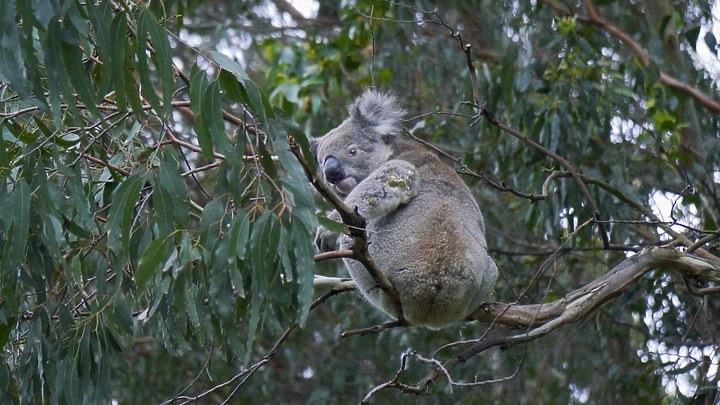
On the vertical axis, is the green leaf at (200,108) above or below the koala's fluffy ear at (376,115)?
above

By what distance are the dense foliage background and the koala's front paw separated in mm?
374

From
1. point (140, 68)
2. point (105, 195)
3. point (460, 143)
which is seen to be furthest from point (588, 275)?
point (140, 68)

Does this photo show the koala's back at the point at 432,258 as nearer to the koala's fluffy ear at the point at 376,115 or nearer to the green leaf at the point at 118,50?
the koala's fluffy ear at the point at 376,115

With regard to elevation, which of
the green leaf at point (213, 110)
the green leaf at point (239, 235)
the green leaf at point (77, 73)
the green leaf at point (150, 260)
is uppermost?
the green leaf at point (77, 73)

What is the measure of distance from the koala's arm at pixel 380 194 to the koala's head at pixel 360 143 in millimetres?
372

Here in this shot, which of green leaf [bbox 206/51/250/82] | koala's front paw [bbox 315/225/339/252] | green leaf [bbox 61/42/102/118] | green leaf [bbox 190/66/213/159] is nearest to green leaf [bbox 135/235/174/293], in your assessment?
green leaf [bbox 190/66/213/159]

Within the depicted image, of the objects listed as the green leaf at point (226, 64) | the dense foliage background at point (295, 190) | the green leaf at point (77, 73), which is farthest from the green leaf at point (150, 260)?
the green leaf at point (226, 64)

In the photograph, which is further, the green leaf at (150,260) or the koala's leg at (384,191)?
the koala's leg at (384,191)

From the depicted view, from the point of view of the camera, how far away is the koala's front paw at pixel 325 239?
329 centimetres

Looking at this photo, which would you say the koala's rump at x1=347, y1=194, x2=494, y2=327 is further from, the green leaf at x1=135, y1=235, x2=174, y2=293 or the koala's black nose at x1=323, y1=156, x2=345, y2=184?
the green leaf at x1=135, y1=235, x2=174, y2=293

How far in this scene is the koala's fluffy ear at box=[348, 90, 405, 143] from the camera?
3.83 metres

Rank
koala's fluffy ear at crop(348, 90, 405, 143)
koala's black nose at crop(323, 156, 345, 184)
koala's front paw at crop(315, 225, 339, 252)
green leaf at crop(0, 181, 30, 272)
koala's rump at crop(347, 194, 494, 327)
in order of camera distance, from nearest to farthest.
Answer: green leaf at crop(0, 181, 30, 272)
koala's rump at crop(347, 194, 494, 327)
koala's front paw at crop(315, 225, 339, 252)
koala's black nose at crop(323, 156, 345, 184)
koala's fluffy ear at crop(348, 90, 405, 143)

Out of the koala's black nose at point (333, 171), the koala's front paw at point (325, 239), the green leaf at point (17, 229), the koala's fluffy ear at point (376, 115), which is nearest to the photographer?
the green leaf at point (17, 229)

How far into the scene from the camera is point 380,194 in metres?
3.22
